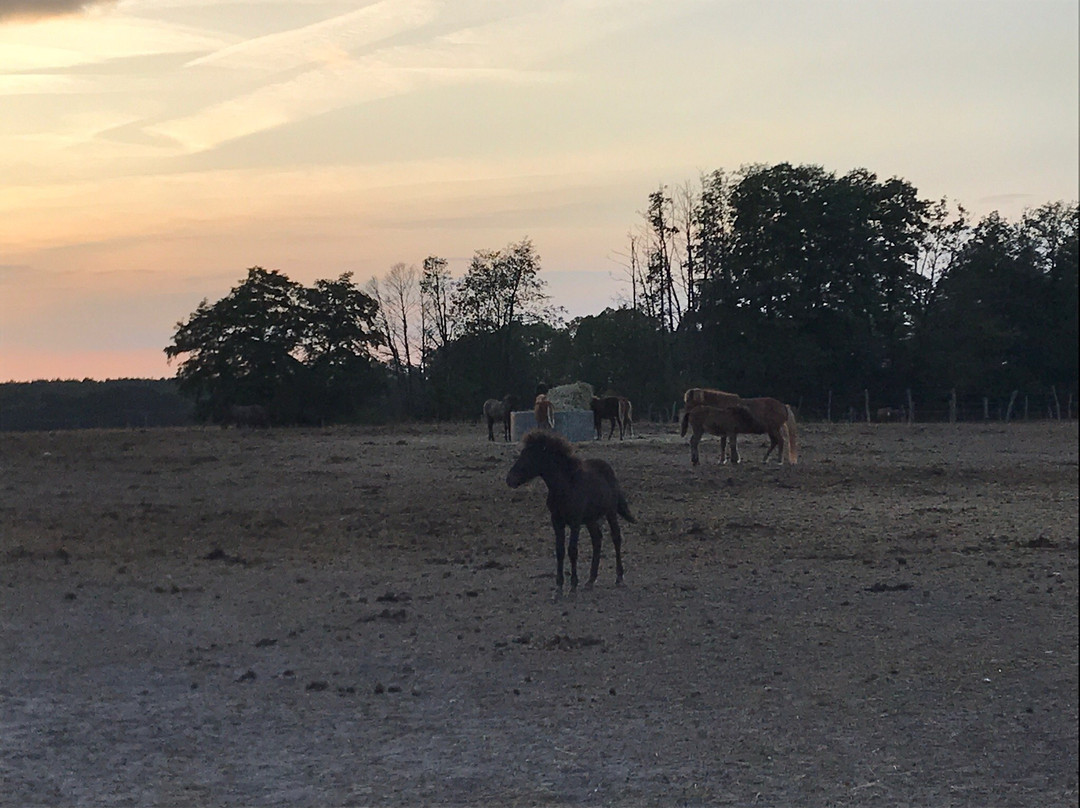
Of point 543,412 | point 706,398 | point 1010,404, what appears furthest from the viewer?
point 543,412

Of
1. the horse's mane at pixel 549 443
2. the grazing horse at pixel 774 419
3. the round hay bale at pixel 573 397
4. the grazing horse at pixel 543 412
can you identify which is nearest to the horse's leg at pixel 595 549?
the horse's mane at pixel 549 443

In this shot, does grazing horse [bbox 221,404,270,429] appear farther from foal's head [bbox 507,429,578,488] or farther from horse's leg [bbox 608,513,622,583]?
foal's head [bbox 507,429,578,488]

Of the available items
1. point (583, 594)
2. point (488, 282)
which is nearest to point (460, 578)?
point (583, 594)

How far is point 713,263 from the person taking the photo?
652 cm

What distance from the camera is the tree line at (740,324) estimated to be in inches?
58.8

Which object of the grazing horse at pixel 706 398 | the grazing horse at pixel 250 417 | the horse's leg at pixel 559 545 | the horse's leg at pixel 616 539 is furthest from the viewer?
the grazing horse at pixel 250 417

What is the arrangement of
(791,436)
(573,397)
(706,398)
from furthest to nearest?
(573,397), (706,398), (791,436)

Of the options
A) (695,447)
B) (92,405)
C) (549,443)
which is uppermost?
(92,405)

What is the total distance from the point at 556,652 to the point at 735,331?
5.96m

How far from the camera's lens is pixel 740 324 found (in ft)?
36.8

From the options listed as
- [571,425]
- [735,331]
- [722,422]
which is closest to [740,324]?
[735,331]

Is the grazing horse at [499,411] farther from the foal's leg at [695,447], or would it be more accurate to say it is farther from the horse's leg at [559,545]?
the horse's leg at [559,545]

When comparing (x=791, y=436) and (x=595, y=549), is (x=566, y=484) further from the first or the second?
(x=791, y=436)

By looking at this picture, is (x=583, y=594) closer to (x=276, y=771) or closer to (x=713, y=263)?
(x=713, y=263)
